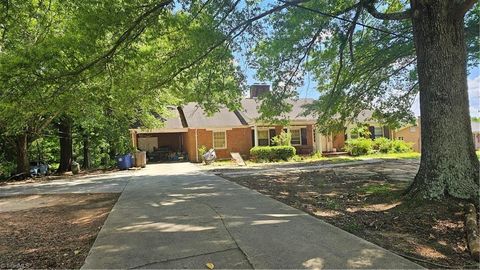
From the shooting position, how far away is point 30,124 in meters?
19.5

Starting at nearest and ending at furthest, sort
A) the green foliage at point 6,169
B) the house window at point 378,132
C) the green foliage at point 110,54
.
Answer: the green foliage at point 110,54
the green foliage at point 6,169
the house window at point 378,132

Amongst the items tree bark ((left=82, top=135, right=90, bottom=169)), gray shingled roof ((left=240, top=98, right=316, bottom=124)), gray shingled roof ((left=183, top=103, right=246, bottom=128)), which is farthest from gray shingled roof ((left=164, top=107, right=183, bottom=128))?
tree bark ((left=82, top=135, right=90, bottom=169))

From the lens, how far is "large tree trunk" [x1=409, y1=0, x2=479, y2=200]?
7121 mm

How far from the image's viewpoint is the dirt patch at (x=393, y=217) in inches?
194

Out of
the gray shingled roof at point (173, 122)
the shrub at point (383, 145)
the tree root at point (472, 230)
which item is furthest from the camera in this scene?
the shrub at point (383, 145)

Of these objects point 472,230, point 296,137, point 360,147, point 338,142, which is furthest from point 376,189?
point 338,142

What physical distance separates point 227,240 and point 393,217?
3.00m

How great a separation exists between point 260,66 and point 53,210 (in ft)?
27.9

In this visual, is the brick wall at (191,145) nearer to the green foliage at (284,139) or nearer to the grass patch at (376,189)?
the green foliage at (284,139)

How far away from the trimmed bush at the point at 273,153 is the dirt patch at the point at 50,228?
14.2m

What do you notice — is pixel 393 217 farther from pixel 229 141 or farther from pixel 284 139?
pixel 229 141

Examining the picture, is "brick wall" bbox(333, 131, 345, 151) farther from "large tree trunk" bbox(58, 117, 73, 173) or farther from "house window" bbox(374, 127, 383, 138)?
"large tree trunk" bbox(58, 117, 73, 173)

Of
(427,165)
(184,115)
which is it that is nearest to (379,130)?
(184,115)

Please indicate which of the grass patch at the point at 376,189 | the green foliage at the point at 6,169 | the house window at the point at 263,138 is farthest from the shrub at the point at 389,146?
the green foliage at the point at 6,169
